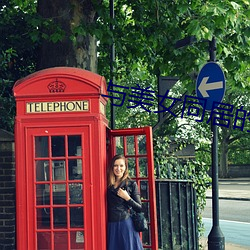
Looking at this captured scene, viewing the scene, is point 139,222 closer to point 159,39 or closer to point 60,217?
point 60,217

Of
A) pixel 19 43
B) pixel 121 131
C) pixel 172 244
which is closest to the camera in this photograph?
pixel 121 131

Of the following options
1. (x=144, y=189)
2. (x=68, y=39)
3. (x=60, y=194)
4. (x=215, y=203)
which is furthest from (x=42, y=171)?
(x=215, y=203)

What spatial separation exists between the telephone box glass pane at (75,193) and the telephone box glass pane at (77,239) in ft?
1.11

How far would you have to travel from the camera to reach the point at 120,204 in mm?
6254

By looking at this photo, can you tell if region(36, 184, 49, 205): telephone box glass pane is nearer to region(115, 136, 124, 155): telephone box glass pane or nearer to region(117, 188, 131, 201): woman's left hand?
region(117, 188, 131, 201): woman's left hand

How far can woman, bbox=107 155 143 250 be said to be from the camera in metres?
6.21

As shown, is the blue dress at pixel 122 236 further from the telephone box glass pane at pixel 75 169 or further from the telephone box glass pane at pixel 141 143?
the telephone box glass pane at pixel 141 143

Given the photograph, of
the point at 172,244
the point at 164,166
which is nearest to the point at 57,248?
the point at 172,244

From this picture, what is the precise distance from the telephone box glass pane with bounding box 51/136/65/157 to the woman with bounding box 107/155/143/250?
0.64m

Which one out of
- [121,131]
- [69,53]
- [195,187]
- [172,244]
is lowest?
[172,244]

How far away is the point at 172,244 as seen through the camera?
8438 millimetres

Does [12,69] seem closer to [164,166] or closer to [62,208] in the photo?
[164,166]

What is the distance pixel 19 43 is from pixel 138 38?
7.13ft

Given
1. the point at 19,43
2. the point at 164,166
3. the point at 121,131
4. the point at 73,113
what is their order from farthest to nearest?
the point at 19,43 < the point at 164,166 < the point at 121,131 < the point at 73,113
